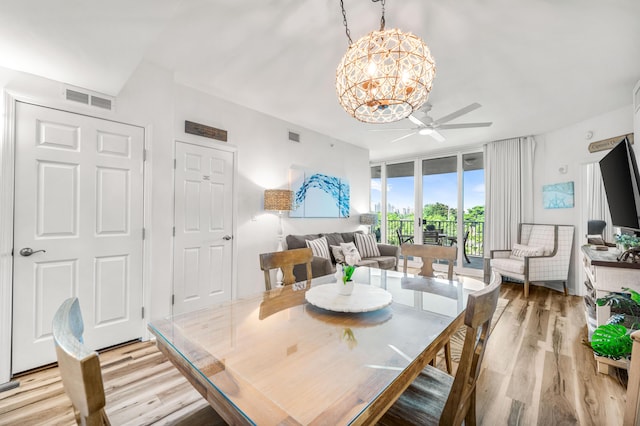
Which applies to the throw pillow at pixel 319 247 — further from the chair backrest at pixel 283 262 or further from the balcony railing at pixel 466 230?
the balcony railing at pixel 466 230

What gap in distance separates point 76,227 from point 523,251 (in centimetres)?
570

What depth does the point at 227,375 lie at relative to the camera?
0.85 metres

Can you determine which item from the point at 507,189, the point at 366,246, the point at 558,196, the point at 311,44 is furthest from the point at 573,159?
the point at 311,44

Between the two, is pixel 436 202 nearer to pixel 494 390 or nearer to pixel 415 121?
pixel 415 121

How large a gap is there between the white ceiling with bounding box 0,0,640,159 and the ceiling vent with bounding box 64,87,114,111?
0.07 metres

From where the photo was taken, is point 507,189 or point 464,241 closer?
point 507,189

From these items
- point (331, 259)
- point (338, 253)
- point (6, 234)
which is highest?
point (6, 234)

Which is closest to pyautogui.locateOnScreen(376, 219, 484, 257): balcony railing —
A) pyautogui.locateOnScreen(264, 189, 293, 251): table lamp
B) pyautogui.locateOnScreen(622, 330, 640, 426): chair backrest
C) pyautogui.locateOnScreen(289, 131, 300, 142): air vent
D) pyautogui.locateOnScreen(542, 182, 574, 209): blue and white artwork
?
pyautogui.locateOnScreen(542, 182, 574, 209): blue and white artwork

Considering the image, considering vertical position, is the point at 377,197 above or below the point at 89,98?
below

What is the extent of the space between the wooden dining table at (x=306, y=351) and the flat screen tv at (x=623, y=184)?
209 cm

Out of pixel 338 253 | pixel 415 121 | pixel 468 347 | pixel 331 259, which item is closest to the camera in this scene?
pixel 468 347

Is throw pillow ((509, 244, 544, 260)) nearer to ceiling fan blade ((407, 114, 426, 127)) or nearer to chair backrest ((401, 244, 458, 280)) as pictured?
ceiling fan blade ((407, 114, 426, 127))

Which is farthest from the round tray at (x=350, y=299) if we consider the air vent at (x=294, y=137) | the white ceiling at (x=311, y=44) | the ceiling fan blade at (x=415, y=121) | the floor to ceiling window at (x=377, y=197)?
the floor to ceiling window at (x=377, y=197)

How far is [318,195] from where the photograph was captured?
463 cm
